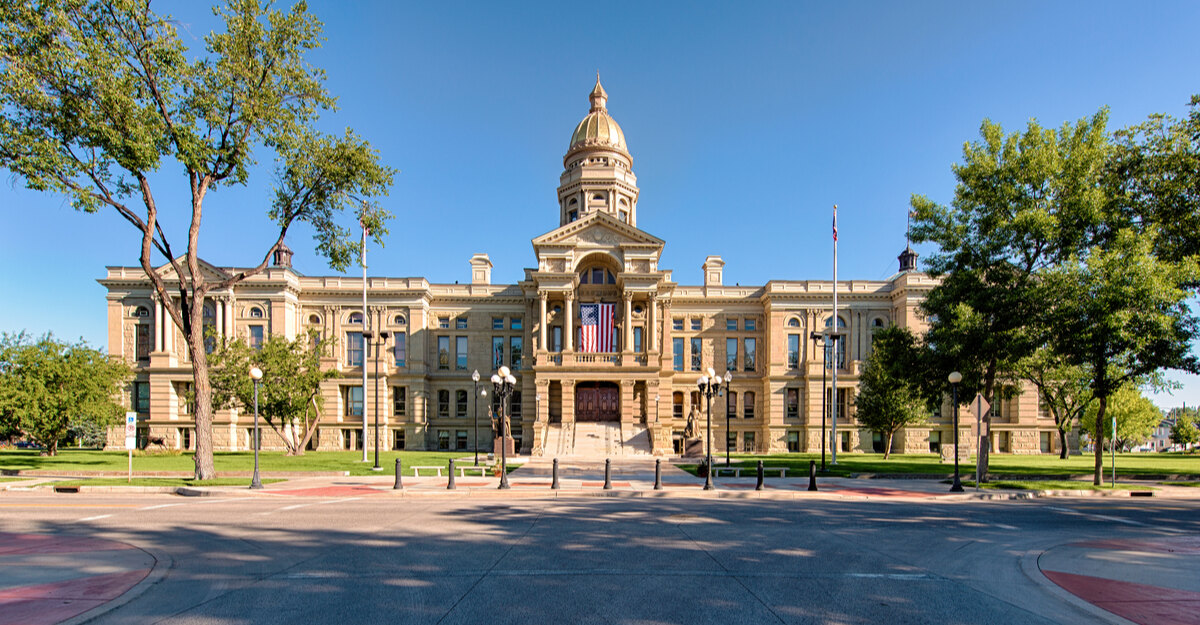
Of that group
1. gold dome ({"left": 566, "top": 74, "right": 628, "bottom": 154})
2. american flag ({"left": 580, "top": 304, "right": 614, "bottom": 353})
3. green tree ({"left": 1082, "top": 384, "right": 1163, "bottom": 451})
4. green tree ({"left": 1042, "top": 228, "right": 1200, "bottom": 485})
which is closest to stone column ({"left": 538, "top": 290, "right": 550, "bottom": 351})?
american flag ({"left": 580, "top": 304, "right": 614, "bottom": 353})

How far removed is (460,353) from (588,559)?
140ft

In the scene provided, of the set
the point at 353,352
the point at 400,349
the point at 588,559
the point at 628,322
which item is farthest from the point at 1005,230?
the point at 353,352

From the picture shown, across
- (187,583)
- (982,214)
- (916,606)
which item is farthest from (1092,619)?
(982,214)

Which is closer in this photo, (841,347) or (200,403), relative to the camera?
(200,403)

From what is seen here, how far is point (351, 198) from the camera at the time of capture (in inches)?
1020

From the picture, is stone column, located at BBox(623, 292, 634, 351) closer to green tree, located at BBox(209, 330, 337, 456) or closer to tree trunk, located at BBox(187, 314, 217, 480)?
green tree, located at BBox(209, 330, 337, 456)

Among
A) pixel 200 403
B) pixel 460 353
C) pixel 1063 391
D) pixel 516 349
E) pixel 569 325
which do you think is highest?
pixel 569 325

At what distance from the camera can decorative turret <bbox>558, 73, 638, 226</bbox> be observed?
55.4 meters

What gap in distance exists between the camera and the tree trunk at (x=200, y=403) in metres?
22.9

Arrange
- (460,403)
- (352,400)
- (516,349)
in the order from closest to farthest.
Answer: (352,400) < (516,349) < (460,403)

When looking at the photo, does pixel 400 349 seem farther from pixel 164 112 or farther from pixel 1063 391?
pixel 1063 391

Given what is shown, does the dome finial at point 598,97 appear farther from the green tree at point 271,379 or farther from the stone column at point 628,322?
the green tree at point 271,379

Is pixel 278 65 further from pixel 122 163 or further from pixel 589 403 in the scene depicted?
pixel 589 403

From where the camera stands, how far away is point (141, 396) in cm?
4834
